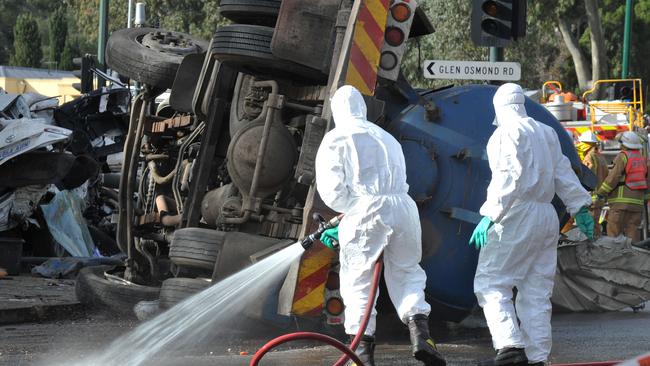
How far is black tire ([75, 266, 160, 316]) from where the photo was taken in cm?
889

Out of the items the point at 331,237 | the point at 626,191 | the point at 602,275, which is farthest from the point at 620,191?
the point at 331,237

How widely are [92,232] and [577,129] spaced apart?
33.8 feet

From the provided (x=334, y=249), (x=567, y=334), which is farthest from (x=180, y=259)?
(x=567, y=334)

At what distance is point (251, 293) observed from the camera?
7.38 metres

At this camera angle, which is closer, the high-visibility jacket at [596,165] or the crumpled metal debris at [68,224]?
the crumpled metal debris at [68,224]

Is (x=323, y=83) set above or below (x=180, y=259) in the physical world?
above

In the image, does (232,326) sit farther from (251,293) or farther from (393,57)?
(393,57)

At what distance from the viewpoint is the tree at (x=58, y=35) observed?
5728 centimetres

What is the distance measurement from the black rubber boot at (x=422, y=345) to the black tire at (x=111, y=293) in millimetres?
2763

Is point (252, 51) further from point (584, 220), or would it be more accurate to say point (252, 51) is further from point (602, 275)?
point (602, 275)

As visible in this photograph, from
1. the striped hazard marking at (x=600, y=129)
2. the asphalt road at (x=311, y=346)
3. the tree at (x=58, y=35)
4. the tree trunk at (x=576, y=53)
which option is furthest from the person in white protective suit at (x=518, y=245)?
the tree at (x=58, y=35)

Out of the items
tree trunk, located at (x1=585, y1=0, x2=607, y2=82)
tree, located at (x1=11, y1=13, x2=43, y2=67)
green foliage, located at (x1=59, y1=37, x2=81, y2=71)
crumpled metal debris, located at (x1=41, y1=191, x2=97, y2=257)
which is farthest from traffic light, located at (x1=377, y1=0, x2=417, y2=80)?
tree, located at (x1=11, y1=13, x2=43, y2=67)

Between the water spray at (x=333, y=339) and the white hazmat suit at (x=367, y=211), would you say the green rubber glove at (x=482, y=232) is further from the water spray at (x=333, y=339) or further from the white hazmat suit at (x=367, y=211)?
the water spray at (x=333, y=339)

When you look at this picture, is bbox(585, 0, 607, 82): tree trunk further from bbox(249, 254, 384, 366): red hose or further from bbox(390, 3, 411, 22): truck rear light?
bbox(249, 254, 384, 366): red hose
